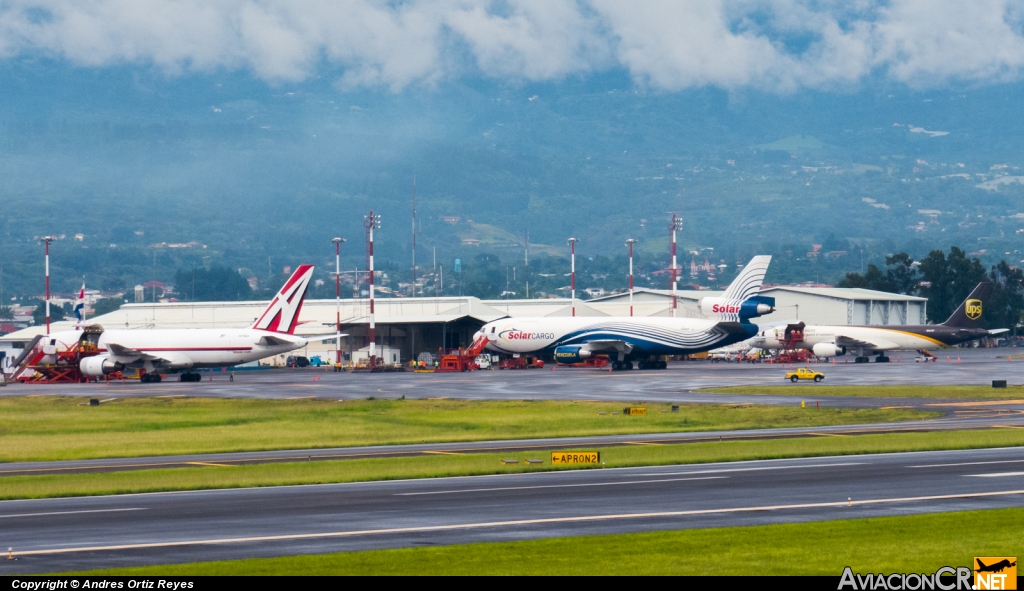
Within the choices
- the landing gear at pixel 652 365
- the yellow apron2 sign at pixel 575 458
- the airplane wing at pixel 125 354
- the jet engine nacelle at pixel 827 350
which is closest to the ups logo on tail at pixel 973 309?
the jet engine nacelle at pixel 827 350

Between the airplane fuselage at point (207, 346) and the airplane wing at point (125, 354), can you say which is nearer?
the airplane fuselage at point (207, 346)

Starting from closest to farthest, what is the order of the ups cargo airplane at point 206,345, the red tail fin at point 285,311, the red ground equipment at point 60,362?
the ups cargo airplane at point 206,345 < the red tail fin at point 285,311 < the red ground equipment at point 60,362

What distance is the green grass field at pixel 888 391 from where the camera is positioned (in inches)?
2527

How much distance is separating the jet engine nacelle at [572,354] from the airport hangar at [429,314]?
971 inches

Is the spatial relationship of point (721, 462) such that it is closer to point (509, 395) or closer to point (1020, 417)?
point (1020, 417)

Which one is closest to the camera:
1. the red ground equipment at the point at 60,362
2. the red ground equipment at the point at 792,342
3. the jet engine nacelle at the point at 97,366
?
the jet engine nacelle at the point at 97,366

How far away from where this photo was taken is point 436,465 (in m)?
35.0

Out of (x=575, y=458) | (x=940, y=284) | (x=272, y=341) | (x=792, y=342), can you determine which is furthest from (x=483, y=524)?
(x=940, y=284)

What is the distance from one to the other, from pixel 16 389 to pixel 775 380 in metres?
49.6

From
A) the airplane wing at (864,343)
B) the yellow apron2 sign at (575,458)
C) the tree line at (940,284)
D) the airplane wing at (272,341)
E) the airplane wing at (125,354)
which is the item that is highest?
the tree line at (940,284)

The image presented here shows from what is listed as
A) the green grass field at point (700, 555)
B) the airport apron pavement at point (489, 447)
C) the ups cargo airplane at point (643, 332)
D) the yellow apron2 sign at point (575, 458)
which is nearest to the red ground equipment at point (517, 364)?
the ups cargo airplane at point (643, 332)

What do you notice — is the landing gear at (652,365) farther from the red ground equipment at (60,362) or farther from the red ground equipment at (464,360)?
the red ground equipment at (60,362)

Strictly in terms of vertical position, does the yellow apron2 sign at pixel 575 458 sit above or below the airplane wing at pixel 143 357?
below

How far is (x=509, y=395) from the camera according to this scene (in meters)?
69.4
